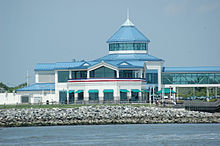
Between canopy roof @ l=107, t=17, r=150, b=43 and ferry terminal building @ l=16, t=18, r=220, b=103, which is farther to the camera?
canopy roof @ l=107, t=17, r=150, b=43

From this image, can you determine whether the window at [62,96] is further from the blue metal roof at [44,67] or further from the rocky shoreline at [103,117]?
the rocky shoreline at [103,117]

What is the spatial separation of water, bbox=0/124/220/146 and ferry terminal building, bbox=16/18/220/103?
89.8 ft

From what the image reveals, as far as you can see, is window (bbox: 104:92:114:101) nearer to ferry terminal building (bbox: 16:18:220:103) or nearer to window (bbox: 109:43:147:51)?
ferry terminal building (bbox: 16:18:220:103)

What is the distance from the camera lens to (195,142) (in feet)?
177

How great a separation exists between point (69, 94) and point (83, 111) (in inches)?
1126

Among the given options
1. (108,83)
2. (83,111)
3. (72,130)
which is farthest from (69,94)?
(72,130)

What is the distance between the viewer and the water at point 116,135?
55.0 meters

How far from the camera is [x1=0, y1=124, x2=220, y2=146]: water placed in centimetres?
5500

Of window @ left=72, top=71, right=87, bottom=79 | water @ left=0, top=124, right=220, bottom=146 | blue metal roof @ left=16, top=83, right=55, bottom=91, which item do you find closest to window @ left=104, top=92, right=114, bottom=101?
window @ left=72, top=71, right=87, bottom=79

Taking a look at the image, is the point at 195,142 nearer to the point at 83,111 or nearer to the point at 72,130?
the point at 72,130

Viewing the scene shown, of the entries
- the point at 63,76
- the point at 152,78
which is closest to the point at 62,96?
the point at 63,76

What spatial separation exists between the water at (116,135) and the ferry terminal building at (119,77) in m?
27.4

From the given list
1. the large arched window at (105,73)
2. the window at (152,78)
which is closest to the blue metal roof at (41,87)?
the large arched window at (105,73)

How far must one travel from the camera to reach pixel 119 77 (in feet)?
333
